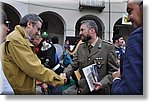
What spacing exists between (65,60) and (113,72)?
0.37m

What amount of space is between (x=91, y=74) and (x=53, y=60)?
307 millimetres

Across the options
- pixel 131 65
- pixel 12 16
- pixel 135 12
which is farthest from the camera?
pixel 12 16

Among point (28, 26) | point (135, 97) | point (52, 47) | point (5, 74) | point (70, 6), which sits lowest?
point (135, 97)

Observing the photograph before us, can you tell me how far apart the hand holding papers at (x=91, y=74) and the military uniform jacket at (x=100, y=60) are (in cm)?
2

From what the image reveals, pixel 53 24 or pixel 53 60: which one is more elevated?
pixel 53 24

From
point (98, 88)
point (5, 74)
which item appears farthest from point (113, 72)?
point (5, 74)

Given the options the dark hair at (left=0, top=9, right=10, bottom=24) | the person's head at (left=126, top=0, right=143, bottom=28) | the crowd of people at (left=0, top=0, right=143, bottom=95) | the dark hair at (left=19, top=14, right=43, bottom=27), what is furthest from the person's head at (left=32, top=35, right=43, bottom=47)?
the person's head at (left=126, top=0, right=143, bottom=28)

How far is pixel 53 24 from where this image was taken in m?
2.19

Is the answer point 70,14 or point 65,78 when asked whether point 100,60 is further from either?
point 70,14

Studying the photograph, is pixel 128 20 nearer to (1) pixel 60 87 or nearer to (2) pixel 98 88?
(2) pixel 98 88

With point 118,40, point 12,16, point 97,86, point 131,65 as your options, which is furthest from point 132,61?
point 12,16

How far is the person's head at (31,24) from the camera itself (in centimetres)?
226

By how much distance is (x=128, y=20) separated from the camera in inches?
86.4

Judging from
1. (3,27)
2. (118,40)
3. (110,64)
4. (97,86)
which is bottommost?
(97,86)
